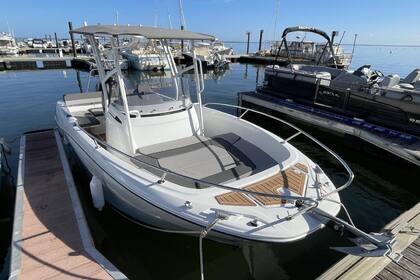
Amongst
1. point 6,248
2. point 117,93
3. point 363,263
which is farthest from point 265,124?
point 6,248

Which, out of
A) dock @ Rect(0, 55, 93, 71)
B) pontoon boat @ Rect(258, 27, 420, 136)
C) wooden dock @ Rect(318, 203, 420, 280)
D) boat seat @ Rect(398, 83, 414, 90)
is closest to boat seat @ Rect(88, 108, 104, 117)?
wooden dock @ Rect(318, 203, 420, 280)

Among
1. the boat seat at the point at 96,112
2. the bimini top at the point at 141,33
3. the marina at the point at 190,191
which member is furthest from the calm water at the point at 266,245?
the bimini top at the point at 141,33

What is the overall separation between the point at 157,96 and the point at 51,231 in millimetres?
2899

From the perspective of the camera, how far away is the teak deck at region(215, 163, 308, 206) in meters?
3.33

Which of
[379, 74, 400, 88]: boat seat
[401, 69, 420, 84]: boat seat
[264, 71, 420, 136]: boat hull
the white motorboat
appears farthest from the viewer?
[401, 69, 420, 84]: boat seat

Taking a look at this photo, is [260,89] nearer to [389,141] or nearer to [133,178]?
[389,141]

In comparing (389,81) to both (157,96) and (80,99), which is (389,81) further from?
(80,99)

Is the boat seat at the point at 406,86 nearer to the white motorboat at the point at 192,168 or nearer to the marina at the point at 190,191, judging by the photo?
the marina at the point at 190,191

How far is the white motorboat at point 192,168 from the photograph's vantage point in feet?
10.2

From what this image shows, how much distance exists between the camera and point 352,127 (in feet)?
26.8

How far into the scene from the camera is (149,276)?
12.8 ft

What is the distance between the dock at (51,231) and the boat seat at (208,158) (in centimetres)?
137

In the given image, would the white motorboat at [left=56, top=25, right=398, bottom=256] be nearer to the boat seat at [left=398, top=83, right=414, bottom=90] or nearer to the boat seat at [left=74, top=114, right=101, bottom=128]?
the boat seat at [left=74, top=114, right=101, bottom=128]

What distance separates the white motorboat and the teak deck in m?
0.01
